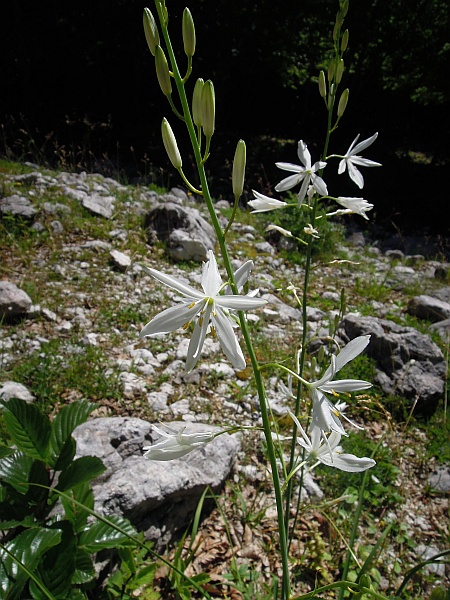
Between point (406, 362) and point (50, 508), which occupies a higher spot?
point (50, 508)

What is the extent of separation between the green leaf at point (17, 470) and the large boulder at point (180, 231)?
3463mm

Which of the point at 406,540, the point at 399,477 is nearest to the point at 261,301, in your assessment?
the point at 406,540

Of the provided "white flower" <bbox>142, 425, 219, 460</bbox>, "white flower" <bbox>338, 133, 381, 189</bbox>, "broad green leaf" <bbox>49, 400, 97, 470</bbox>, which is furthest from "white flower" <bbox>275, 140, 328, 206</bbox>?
"broad green leaf" <bbox>49, 400, 97, 470</bbox>

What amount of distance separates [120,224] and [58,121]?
8440 mm

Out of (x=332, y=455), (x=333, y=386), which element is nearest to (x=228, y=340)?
(x=333, y=386)

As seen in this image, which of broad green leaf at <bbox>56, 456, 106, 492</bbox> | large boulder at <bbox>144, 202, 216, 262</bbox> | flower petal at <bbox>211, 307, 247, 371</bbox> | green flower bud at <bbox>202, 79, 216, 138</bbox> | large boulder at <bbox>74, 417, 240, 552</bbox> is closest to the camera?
flower petal at <bbox>211, 307, 247, 371</bbox>

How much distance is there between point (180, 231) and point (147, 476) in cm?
361

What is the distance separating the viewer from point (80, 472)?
1.70 m

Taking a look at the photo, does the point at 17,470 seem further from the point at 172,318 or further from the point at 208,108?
the point at 208,108

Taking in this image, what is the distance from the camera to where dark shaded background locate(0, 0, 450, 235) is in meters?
12.1

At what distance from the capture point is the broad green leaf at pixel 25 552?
4.50ft

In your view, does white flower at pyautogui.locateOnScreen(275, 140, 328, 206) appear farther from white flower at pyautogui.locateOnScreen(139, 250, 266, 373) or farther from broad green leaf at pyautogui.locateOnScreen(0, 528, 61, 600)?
broad green leaf at pyautogui.locateOnScreen(0, 528, 61, 600)

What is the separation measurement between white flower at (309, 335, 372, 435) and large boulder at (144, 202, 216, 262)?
3.89 meters

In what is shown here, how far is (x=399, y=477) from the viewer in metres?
2.73
